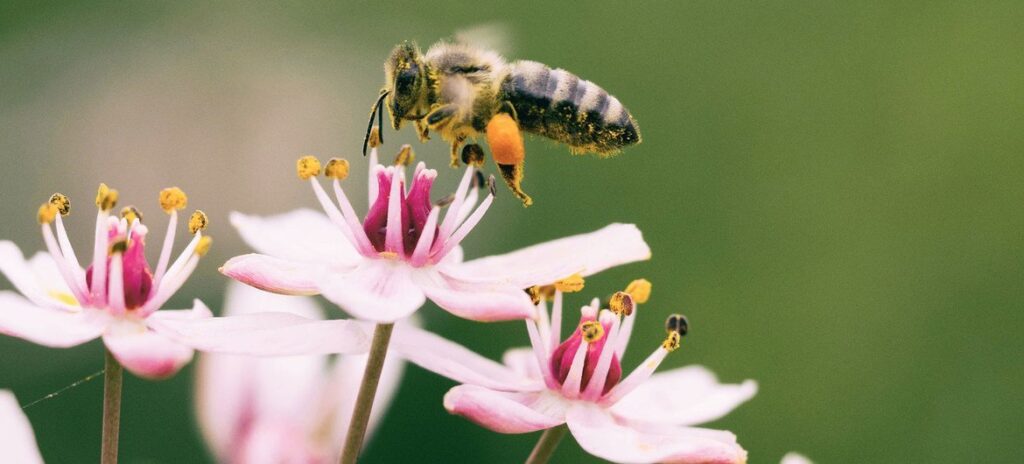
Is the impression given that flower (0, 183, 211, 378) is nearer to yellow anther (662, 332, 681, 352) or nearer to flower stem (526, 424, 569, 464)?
flower stem (526, 424, 569, 464)

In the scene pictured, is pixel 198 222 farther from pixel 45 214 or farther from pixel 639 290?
pixel 639 290

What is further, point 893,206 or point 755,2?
point 755,2

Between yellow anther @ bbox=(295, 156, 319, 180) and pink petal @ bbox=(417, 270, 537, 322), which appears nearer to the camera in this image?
pink petal @ bbox=(417, 270, 537, 322)

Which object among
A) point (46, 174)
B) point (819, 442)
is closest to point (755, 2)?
point (819, 442)

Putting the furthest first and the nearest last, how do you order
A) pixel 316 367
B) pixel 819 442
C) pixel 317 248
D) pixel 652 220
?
pixel 652 220 < pixel 819 442 < pixel 316 367 < pixel 317 248

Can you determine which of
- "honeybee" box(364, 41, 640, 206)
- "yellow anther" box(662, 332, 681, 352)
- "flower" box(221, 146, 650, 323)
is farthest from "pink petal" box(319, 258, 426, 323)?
"yellow anther" box(662, 332, 681, 352)

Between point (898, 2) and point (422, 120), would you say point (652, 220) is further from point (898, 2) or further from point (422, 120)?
point (422, 120)
